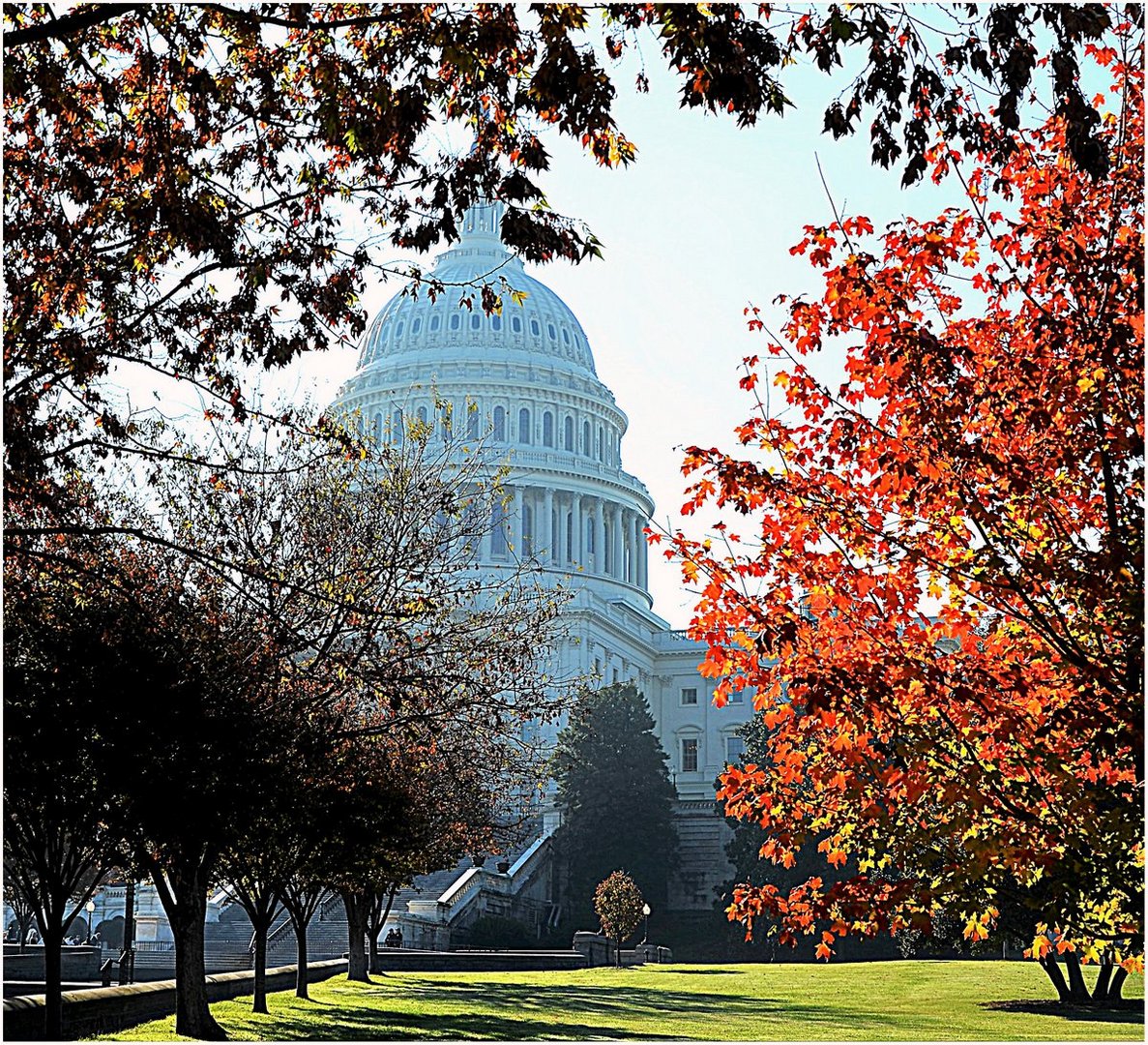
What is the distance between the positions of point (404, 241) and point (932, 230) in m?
3.48

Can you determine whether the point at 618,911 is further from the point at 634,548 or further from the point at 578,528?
the point at 634,548

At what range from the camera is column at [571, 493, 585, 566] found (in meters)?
103

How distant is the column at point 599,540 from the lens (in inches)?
4134

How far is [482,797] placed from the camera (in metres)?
33.4

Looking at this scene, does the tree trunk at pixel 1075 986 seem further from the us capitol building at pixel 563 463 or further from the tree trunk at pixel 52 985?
the us capitol building at pixel 563 463

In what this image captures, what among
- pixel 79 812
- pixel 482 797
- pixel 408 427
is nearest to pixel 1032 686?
pixel 79 812

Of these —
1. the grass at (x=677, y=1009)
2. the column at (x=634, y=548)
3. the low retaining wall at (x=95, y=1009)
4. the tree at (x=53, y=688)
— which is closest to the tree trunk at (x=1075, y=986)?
the grass at (x=677, y=1009)

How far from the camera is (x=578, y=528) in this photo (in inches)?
4075

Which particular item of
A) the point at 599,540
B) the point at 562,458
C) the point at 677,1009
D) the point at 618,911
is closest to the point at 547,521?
the point at 562,458

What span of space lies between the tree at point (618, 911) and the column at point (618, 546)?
56.2 meters

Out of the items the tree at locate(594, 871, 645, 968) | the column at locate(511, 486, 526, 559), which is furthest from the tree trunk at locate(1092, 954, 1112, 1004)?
the column at locate(511, 486, 526, 559)

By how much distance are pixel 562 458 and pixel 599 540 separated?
6.93m

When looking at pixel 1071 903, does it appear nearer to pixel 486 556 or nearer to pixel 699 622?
pixel 699 622

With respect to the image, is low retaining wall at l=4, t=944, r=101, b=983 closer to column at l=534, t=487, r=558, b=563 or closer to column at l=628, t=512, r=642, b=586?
column at l=534, t=487, r=558, b=563
